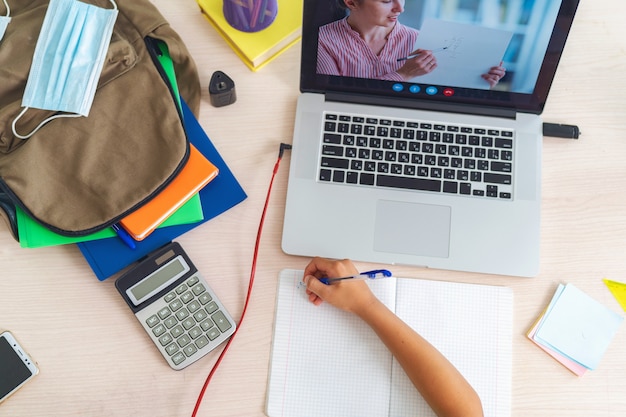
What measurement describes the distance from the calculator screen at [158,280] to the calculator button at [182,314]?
45 mm

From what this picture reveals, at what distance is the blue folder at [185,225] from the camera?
2.86ft

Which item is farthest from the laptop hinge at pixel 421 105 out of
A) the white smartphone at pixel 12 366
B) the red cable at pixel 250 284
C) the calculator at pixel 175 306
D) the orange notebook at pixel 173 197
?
the white smartphone at pixel 12 366

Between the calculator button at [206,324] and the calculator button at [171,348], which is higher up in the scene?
the calculator button at [206,324]

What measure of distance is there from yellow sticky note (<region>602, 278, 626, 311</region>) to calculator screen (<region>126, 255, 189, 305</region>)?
0.63m

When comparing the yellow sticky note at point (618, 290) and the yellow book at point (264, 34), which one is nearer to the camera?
the yellow sticky note at point (618, 290)

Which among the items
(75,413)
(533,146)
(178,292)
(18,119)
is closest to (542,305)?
(533,146)

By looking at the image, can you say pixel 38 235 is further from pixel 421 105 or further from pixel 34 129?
pixel 421 105

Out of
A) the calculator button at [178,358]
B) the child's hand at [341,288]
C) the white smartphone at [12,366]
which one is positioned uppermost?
the child's hand at [341,288]

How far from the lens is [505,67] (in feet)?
2.87

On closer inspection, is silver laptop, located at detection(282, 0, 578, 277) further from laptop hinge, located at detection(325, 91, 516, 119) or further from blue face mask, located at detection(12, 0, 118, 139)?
blue face mask, located at detection(12, 0, 118, 139)

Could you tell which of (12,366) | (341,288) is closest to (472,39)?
(341,288)

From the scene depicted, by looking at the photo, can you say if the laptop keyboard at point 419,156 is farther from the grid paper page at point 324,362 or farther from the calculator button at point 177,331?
the calculator button at point 177,331

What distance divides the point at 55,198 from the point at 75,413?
31cm

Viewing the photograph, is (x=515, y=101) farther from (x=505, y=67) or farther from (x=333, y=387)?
(x=333, y=387)
